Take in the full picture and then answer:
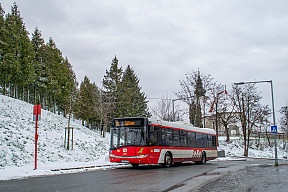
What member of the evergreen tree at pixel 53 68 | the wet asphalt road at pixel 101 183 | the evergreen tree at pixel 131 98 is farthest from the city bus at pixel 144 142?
the evergreen tree at pixel 131 98

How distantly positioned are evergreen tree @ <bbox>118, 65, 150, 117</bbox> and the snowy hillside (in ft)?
61.0

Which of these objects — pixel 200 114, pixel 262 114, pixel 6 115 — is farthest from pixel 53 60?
pixel 262 114

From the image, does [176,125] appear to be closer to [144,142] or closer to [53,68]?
[144,142]

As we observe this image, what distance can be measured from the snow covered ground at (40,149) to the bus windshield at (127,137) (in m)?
1.90

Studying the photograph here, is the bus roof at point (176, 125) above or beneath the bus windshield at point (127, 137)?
above

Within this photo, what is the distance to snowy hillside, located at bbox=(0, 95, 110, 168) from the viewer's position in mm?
17747

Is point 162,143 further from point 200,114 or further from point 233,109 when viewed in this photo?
point 233,109

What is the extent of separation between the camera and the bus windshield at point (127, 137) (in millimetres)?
16880

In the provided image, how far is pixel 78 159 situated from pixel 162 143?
7.37 m

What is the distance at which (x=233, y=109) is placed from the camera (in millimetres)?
47875

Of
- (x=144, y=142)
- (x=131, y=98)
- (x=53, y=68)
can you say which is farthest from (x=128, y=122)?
(x=131, y=98)

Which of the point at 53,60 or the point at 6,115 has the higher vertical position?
the point at 53,60

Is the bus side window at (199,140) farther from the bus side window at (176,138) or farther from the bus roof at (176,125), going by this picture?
the bus side window at (176,138)

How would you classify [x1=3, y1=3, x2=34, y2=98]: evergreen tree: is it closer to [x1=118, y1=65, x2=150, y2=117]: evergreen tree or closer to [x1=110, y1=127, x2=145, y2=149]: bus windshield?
[x1=118, y1=65, x2=150, y2=117]: evergreen tree
